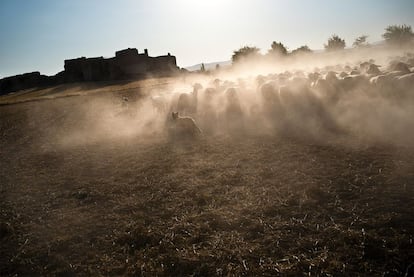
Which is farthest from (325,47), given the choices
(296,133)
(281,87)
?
(296,133)

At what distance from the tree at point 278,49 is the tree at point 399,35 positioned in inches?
806

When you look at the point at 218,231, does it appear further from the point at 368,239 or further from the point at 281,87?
the point at 281,87

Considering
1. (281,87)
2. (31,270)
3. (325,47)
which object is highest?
(325,47)

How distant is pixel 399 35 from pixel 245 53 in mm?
30463

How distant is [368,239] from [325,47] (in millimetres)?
85667

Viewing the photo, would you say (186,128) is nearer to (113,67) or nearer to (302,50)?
(113,67)

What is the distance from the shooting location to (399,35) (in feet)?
217

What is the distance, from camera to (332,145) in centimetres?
1032

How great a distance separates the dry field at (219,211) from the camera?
17.1ft

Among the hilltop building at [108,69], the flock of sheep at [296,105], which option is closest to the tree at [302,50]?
the hilltop building at [108,69]

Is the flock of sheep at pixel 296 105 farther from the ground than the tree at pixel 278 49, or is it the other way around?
the tree at pixel 278 49

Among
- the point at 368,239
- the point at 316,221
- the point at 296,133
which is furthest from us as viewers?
the point at 296,133

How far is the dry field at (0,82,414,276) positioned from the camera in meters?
5.21

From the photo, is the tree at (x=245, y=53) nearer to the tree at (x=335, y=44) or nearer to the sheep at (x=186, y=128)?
the tree at (x=335, y=44)
